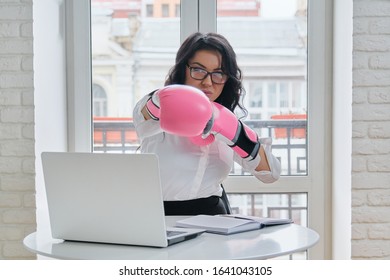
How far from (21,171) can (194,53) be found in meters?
0.89

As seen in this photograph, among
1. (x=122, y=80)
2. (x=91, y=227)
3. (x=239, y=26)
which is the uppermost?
(x=239, y=26)

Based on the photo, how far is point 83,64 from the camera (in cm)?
276

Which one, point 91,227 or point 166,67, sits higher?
point 166,67

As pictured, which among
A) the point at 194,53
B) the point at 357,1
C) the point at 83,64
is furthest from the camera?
the point at 83,64

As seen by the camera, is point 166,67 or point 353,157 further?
point 166,67

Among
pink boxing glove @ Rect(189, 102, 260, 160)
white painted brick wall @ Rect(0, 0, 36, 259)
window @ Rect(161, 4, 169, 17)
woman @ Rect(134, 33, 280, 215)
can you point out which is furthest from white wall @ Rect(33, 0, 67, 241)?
pink boxing glove @ Rect(189, 102, 260, 160)

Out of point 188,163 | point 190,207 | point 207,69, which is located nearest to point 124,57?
point 207,69

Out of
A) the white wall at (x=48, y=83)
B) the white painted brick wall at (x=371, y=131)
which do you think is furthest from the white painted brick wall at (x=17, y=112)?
the white painted brick wall at (x=371, y=131)

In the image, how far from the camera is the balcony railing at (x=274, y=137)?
9.16 feet

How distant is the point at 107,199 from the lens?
4.77 feet

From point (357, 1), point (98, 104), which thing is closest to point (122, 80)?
point (98, 104)

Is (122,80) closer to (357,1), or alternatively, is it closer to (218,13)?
(218,13)

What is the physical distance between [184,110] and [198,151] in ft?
1.36

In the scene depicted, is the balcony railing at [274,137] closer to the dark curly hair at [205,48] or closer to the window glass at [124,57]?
the window glass at [124,57]
